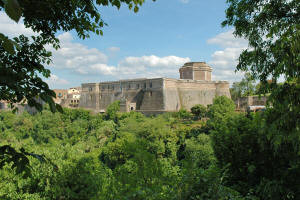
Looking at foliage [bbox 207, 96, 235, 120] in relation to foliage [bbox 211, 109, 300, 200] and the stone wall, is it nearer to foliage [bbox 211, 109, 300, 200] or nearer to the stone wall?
the stone wall

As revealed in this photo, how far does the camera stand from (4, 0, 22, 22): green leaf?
1.05 metres

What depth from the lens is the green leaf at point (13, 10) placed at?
1049 mm

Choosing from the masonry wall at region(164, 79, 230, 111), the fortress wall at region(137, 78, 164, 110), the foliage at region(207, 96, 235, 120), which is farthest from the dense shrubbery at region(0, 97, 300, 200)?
the masonry wall at region(164, 79, 230, 111)

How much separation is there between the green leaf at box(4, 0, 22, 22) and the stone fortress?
3527cm

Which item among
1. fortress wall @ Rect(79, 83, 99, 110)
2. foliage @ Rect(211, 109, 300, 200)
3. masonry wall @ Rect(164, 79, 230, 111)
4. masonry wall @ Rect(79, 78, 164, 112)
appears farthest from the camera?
fortress wall @ Rect(79, 83, 99, 110)

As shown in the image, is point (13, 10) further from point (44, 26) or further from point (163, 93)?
point (163, 93)

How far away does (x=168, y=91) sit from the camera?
123ft

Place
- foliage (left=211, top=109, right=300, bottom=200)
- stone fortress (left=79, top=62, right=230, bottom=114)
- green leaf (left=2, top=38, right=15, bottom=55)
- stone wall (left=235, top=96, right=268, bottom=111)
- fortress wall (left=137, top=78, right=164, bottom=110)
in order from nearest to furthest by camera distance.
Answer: green leaf (left=2, top=38, right=15, bottom=55)
foliage (left=211, top=109, right=300, bottom=200)
stone wall (left=235, top=96, right=268, bottom=111)
fortress wall (left=137, top=78, right=164, bottom=110)
stone fortress (left=79, top=62, right=230, bottom=114)

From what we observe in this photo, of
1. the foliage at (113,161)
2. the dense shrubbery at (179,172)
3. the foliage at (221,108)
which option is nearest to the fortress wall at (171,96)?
the foliage at (113,161)

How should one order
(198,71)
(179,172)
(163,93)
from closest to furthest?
(179,172), (163,93), (198,71)

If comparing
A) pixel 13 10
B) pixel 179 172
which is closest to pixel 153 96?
pixel 179 172

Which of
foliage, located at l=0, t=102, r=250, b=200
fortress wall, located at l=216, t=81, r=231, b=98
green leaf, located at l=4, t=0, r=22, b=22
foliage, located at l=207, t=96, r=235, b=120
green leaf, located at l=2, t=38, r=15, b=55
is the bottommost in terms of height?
foliage, located at l=0, t=102, r=250, b=200

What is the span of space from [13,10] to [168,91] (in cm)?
3652

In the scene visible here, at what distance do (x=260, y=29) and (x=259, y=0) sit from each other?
2.28 feet
